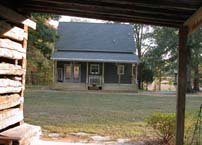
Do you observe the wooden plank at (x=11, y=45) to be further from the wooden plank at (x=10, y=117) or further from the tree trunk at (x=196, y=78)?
the tree trunk at (x=196, y=78)

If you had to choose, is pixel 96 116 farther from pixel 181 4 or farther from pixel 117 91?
pixel 117 91

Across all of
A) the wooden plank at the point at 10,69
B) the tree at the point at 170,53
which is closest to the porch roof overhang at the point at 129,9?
the wooden plank at the point at 10,69

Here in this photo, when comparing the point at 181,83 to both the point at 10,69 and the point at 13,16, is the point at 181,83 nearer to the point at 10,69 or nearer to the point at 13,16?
the point at 10,69

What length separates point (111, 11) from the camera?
642 centimetres

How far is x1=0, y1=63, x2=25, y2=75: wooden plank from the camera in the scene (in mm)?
6180

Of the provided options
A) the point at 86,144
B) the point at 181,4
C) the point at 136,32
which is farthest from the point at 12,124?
the point at 136,32

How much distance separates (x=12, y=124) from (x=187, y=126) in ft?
16.1

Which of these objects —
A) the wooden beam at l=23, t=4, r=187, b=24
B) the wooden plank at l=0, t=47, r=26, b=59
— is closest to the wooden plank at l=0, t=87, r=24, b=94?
the wooden plank at l=0, t=47, r=26, b=59

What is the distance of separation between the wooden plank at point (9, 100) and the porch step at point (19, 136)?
1.45ft

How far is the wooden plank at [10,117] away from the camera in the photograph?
20.1ft

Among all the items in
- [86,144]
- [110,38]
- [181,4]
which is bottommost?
[86,144]

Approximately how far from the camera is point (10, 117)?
21.7 ft

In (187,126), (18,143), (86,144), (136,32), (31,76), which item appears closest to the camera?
(18,143)

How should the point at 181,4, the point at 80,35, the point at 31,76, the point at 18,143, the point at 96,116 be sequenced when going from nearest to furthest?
the point at 181,4, the point at 18,143, the point at 96,116, the point at 80,35, the point at 31,76
